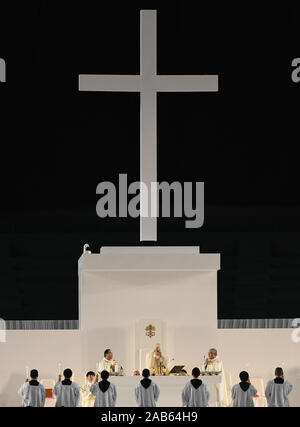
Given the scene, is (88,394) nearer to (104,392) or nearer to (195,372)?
(104,392)

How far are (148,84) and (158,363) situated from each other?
A: 5016 millimetres

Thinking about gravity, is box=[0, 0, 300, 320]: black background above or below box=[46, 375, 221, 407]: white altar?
above

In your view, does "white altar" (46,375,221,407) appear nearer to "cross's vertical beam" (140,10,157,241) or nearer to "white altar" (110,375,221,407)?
"white altar" (110,375,221,407)

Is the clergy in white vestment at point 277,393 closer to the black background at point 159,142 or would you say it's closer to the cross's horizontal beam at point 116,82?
the cross's horizontal beam at point 116,82

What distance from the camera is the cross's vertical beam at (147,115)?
16.5 m

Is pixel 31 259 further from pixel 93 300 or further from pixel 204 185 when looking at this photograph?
pixel 93 300

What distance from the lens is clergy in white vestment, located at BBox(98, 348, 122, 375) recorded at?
15.0 metres

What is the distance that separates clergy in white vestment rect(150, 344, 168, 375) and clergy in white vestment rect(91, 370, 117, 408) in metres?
1.82

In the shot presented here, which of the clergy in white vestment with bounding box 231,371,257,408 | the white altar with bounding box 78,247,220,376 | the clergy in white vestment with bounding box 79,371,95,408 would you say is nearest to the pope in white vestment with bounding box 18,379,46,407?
the clergy in white vestment with bounding box 79,371,95,408

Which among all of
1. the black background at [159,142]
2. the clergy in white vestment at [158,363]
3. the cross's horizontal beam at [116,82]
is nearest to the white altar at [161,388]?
the clergy in white vestment at [158,363]

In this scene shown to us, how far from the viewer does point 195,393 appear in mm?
13445

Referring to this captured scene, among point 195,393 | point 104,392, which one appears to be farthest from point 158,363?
point 104,392

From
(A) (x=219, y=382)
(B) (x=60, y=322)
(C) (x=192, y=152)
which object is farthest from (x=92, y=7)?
(A) (x=219, y=382)

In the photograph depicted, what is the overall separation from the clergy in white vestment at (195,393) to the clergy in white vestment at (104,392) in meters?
1.01
